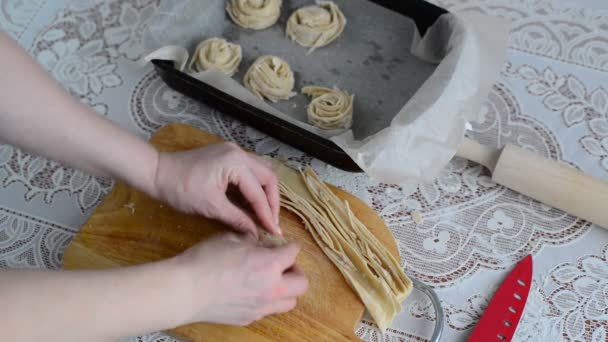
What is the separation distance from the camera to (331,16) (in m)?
1.36

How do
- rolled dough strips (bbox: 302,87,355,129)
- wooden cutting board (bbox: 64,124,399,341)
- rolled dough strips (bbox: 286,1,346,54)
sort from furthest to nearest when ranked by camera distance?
rolled dough strips (bbox: 286,1,346,54)
rolled dough strips (bbox: 302,87,355,129)
wooden cutting board (bbox: 64,124,399,341)

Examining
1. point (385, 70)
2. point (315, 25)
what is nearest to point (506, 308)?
point (385, 70)

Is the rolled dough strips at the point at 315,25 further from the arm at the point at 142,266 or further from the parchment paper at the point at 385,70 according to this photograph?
the arm at the point at 142,266

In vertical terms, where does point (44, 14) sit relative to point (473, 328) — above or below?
above

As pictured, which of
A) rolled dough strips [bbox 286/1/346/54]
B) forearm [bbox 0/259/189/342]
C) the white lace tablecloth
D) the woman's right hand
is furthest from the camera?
rolled dough strips [bbox 286/1/346/54]

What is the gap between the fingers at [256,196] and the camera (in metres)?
0.95

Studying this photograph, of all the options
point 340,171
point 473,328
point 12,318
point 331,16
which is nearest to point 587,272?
point 473,328

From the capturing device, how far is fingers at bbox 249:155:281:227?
3.19ft

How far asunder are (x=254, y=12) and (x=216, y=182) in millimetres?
533

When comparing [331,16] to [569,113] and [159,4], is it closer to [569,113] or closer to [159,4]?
[159,4]

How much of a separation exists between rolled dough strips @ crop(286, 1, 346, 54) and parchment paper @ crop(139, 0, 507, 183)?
2 cm

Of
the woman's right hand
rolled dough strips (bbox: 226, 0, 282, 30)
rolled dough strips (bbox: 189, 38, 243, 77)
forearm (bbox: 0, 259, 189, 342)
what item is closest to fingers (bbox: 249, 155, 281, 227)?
the woman's right hand

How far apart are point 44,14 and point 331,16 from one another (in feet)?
2.10

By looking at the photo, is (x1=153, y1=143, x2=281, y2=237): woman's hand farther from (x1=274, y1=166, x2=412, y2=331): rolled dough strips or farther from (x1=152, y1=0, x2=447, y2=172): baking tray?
(x1=152, y1=0, x2=447, y2=172): baking tray
